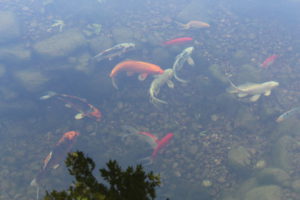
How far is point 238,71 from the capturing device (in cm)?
905

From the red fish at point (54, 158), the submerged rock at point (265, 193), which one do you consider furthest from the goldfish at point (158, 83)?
the submerged rock at point (265, 193)

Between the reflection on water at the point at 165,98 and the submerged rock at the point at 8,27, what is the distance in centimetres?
4

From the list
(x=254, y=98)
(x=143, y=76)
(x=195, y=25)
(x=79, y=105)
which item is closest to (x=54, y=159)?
(x=79, y=105)

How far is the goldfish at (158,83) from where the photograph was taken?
811cm

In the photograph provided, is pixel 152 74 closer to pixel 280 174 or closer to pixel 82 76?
pixel 82 76

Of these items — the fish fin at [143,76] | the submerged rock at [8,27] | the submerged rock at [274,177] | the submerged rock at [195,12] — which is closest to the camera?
the submerged rock at [274,177]

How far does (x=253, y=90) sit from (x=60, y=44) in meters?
6.55

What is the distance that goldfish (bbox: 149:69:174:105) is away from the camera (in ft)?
26.6

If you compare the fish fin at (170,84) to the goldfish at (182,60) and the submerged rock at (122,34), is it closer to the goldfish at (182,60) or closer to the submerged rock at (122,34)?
the goldfish at (182,60)

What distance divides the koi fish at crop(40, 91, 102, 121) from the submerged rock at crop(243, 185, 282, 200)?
4276 mm

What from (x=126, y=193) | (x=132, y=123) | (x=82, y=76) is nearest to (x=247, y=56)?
(x=132, y=123)

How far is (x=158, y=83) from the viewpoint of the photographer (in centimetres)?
830

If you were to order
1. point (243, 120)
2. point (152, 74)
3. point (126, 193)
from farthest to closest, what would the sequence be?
point (152, 74) → point (243, 120) → point (126, 193)

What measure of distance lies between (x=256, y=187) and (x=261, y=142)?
153 cm
